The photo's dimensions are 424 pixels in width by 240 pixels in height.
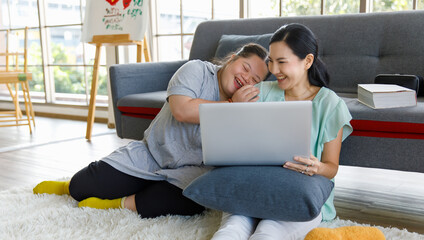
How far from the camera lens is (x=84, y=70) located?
479cm

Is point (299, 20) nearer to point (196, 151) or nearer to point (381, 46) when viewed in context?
point (381, 46)

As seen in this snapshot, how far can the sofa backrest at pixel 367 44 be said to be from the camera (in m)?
2.31

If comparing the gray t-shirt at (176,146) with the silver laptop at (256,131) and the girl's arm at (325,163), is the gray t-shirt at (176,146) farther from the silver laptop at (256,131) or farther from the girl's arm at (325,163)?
the girl's arm at (325,163)

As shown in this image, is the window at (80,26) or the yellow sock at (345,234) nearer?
the yellow sock at (345,234)

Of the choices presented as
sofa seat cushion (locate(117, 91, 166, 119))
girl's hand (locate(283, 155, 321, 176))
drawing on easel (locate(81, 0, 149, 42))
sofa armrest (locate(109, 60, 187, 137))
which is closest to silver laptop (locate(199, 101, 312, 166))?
girl's hand (locate(283, 155, 321, 176))

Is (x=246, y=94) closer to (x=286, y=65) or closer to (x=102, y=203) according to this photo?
(x=286, y=65)

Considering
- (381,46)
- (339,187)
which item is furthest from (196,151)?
(381,46)

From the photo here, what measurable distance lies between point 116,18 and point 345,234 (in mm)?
2810

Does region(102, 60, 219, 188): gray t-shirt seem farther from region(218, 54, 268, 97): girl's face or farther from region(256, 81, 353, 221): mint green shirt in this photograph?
region(256, 81, 353, 221): mint green shirt

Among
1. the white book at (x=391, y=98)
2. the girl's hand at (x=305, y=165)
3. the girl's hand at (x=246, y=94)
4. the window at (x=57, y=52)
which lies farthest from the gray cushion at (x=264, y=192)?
the window at (x=57, y=52)

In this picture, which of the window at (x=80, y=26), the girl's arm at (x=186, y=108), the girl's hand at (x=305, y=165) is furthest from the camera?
the window at (x=80, y=26)

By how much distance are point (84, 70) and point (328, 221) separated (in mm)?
3717

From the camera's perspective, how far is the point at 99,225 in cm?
166

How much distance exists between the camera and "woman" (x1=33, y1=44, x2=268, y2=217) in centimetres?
169
